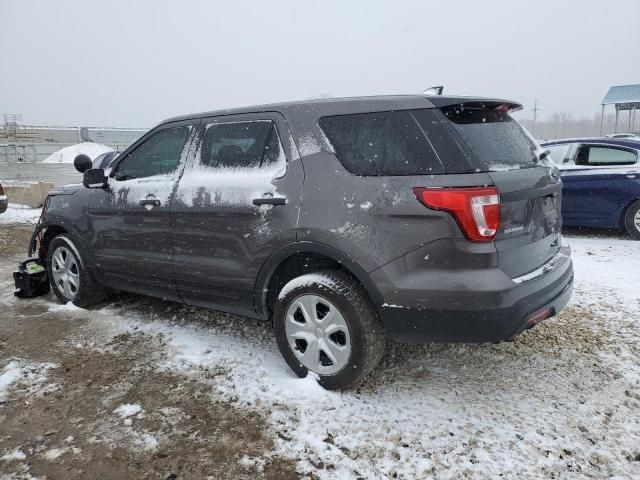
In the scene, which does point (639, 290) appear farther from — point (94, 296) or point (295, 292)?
point (94, 296)

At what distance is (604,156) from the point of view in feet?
24.4

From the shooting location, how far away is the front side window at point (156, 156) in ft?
12.1

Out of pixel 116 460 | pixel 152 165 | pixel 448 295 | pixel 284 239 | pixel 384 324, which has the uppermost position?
pixel 152 165

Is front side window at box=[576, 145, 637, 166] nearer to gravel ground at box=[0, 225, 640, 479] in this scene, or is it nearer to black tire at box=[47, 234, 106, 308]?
gravel ground at box=[0, 225, 640, 479]

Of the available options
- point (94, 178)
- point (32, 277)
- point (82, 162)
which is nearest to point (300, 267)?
point (94, 178)

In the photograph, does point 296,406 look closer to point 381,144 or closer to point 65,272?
point 381,144

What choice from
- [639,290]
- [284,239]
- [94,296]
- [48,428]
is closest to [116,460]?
[48,428]

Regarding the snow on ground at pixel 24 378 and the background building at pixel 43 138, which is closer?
the snow on ground at pixel 24 378

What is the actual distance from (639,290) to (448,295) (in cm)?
344

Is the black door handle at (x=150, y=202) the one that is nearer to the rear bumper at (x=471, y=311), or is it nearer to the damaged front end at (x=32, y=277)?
the damaged front end at (x=32, y=277)

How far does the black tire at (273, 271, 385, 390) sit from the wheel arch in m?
0.08

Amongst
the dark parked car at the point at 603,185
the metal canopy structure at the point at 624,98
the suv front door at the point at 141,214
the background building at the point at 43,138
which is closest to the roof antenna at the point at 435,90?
the suv front door at the point at 141,214

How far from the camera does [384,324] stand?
2.76 m

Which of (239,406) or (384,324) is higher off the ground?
(384,324)
